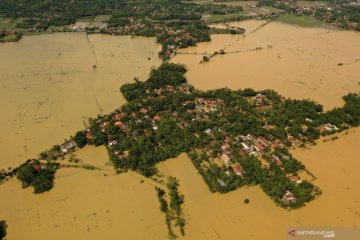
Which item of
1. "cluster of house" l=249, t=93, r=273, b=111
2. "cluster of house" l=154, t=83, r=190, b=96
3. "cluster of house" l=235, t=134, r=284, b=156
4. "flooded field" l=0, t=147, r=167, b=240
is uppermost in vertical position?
"cluster of house" l=154, t=83, r=190, b=96

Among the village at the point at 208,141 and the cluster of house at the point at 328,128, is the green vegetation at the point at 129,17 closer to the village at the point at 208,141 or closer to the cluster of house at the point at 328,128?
the village at the point at 208,141

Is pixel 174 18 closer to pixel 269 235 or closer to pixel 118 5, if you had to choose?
pixel 118 5

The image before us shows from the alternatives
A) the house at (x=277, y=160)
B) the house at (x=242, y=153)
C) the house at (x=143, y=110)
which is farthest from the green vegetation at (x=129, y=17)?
the house at (x=277, y=160)

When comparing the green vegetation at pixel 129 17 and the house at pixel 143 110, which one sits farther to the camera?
the green vegetation at pixel 129 17

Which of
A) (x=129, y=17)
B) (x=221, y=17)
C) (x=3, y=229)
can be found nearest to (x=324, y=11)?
(x=221, y=17)

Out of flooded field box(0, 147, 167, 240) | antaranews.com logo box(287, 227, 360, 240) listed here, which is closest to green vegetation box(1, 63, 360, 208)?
flooded field box(0, 147, 167, 240)

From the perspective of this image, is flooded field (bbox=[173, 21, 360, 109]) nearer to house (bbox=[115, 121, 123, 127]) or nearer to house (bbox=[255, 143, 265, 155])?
house (bbox=[255, 143, 265, 155])

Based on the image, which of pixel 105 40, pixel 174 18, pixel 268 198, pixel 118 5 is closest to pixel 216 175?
pixel 268 198

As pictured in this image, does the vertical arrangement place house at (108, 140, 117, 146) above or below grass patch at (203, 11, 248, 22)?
below
